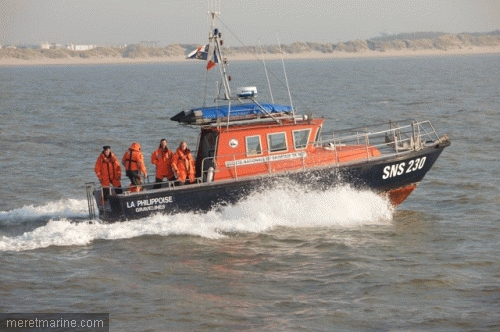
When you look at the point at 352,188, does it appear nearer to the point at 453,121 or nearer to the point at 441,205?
the point at 441,205

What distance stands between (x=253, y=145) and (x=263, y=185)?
2.68 feet

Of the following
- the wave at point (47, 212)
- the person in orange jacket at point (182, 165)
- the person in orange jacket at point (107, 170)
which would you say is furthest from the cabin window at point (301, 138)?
the wave at point (47, 212)

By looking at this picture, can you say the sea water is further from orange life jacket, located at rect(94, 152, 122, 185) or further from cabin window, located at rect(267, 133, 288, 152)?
orange life jacket, located at rect(94, 152, 122, 185)

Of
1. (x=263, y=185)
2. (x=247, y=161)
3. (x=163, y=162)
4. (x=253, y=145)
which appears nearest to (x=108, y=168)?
(x=163, y=162)

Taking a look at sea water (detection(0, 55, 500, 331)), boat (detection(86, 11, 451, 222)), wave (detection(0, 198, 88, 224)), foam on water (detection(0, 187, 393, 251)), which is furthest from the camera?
wave (detection(0, 198, 88, 224))

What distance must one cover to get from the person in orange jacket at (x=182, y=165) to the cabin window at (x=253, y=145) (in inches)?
47.7

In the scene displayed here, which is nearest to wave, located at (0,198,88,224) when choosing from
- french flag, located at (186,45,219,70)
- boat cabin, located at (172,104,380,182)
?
boat cabin, located at (172,104,380,182)

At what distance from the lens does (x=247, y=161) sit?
15938mm

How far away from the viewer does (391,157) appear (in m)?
16.4

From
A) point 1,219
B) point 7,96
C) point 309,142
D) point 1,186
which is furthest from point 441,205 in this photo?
point 7,96

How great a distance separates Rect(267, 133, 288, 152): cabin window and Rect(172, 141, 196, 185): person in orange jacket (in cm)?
165

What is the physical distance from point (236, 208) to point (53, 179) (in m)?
7.76

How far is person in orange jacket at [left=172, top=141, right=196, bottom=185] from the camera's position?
1545 centimetres

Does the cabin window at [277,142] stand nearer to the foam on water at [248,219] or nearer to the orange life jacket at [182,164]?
the foam on water at [248,219]
